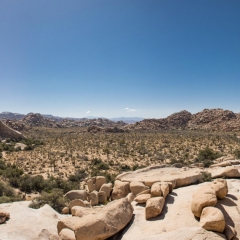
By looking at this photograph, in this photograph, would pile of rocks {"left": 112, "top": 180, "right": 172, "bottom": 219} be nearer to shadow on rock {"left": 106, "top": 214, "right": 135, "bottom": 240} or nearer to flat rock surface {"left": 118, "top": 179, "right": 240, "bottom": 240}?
flat rock surface {"left": 118, "top": 179, "right": 240, "bottom": 240}

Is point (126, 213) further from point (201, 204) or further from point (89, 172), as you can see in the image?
point (89, 172)

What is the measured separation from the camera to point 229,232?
5996 mm

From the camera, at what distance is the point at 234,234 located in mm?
5973

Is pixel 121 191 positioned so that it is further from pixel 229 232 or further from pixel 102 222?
pixel 229 232

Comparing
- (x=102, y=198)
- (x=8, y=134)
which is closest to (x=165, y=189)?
(x=102, y=198)

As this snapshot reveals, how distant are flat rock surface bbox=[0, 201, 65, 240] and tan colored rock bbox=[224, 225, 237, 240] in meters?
6.05

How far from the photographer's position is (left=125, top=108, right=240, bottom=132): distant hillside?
324 ft

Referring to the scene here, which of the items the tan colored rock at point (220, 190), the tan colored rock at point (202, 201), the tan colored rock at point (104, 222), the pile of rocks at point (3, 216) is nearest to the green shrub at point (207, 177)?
the tan colored rock at point (220, 190)

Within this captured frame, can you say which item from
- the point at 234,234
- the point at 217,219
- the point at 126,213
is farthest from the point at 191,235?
the point at 126,213

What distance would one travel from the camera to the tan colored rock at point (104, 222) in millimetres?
6582

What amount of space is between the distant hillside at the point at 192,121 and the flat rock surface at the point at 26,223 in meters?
89.5

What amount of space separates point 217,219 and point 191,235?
36.3 inches

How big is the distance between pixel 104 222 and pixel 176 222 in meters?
2.55

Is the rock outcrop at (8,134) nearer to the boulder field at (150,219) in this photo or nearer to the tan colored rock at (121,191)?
the tan colored rock at (121,191)
